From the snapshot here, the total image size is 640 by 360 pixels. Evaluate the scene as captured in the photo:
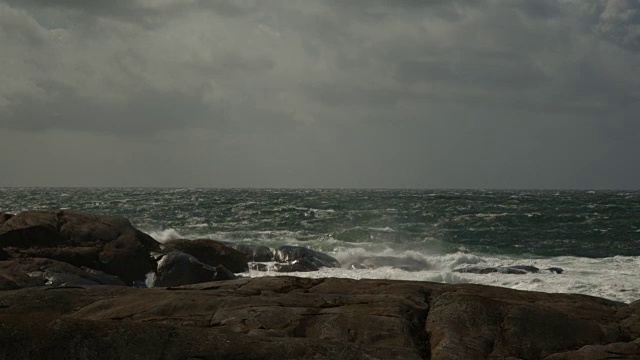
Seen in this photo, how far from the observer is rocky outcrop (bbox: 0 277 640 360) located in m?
5.48

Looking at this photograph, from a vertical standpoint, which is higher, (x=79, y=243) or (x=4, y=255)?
(x=79, y=243)

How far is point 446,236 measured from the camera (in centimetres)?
3859

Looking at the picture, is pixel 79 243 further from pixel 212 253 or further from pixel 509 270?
pixel 509 270

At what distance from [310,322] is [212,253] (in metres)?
16.3

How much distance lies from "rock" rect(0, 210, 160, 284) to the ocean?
16.9 ft

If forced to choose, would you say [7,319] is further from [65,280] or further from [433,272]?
[433,272]

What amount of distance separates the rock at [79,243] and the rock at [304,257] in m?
6.87

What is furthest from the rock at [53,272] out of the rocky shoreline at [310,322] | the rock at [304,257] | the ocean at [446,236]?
the rock at [304,257]

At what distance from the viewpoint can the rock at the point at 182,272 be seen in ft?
60.5

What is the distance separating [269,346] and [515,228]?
3937 cm

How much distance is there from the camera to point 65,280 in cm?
1517

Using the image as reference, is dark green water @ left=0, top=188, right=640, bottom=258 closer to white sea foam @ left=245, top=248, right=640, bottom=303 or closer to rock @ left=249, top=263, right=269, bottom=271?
white sea foam @ left=245, top=248, right=640, bottom=303

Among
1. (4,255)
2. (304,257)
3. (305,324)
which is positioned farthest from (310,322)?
(304,257)

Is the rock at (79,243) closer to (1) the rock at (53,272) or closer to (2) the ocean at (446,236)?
(1) the rock at (53,272)
